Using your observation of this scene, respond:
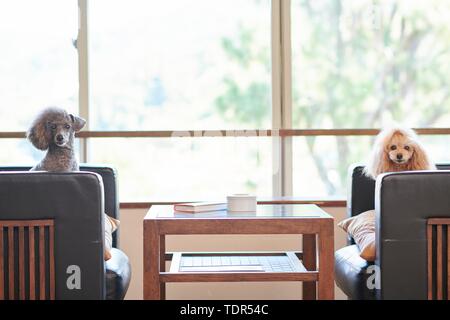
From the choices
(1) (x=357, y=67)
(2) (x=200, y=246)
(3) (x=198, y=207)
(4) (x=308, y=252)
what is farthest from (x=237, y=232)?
(1) (x=357, y=67)

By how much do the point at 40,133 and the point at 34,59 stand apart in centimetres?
122

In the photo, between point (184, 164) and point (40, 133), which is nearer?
point (40, 133)

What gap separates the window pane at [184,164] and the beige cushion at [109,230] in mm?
785

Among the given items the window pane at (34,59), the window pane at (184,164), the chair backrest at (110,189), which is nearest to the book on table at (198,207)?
the chair backrest at (110,189)

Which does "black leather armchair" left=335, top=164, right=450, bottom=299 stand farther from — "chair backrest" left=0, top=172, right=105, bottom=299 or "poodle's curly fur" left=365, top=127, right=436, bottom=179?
"chair backrest" left=0, top=172, right=105, bottom=299

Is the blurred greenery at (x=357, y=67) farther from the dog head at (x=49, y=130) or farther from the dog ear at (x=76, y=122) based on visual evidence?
the dog head at (x=49, y=130)

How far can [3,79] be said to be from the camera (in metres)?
3.82

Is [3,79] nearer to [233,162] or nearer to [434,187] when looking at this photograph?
[233,162]

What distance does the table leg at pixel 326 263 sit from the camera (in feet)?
8.46

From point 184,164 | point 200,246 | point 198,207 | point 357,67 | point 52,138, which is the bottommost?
point 200,246

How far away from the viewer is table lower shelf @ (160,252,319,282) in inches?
102

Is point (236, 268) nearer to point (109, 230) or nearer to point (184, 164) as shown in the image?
point (109, 230)

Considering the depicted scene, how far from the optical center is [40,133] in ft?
9.00
